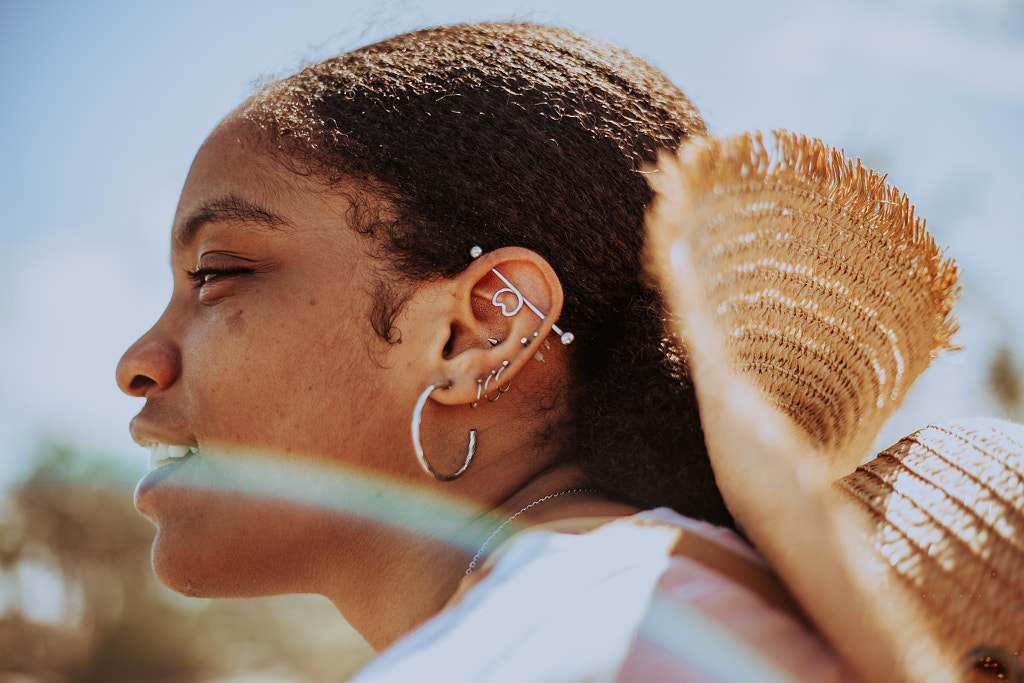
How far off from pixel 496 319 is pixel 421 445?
1.13 feet

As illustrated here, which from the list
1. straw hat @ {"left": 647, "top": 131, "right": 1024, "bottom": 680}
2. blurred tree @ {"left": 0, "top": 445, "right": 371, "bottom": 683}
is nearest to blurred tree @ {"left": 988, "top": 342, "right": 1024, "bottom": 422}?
straw hat @ {"left": 647, "top": 131, "right": 1024, "bottom": 680}

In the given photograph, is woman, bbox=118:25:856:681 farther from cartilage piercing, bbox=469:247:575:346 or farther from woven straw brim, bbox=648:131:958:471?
woven straw brim, bbox=648:131:958:471

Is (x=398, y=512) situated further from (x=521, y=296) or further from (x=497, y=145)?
(x=497, y=145)

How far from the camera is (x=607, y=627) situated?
1.20 m

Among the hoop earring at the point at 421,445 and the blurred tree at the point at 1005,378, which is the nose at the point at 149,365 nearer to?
the hoop earring at the point at 421,445

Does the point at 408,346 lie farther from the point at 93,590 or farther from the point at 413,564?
the point at 93,590

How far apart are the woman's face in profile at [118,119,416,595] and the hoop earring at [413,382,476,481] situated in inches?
2.7

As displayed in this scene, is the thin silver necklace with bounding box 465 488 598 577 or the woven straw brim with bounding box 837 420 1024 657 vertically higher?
the thin silver necklace with bounding box 465 488 598 577

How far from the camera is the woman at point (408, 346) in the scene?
1.91 metres

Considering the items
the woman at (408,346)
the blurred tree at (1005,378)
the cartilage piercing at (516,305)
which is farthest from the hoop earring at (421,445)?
the blurred tree at (1005,378)

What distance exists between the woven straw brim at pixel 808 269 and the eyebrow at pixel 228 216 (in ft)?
3.11

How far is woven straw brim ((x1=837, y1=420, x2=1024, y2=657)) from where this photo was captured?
1.28 metres

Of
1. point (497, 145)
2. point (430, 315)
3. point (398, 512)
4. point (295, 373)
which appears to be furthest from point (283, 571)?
point (497, 145)

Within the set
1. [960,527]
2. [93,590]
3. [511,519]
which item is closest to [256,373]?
[511,519]
